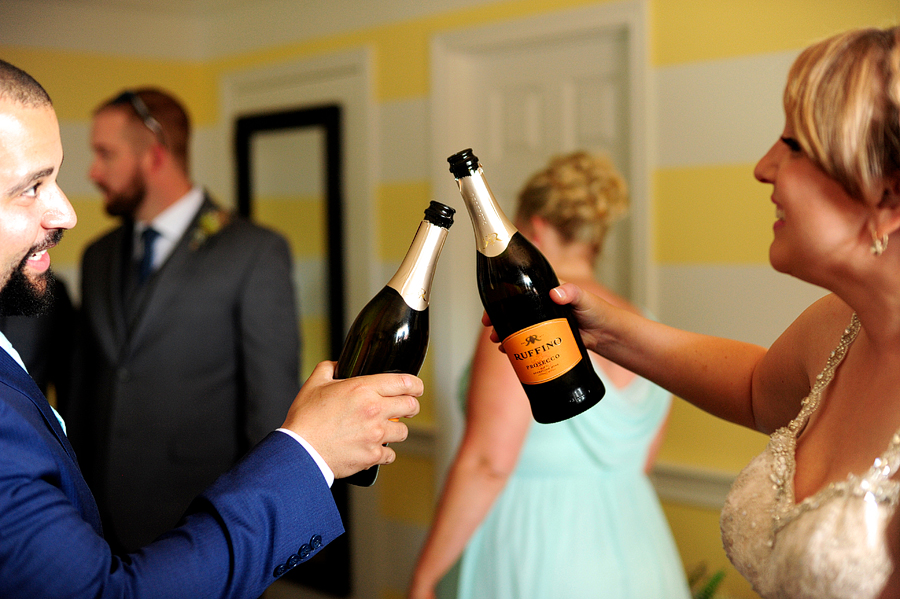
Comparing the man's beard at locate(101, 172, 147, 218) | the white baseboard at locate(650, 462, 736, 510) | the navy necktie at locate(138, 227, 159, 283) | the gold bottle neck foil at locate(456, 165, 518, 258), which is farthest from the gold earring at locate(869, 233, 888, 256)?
the man's beard at locate(101, 172, 147, 218)

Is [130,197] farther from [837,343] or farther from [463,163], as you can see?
[837,343]

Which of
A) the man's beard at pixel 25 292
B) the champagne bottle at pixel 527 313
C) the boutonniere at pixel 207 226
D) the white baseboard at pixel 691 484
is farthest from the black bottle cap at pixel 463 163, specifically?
the white baseboard at pixel 691 484

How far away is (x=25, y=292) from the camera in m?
0.91

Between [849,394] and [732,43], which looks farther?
[732,43]

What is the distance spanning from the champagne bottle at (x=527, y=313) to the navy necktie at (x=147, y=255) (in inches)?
57.7

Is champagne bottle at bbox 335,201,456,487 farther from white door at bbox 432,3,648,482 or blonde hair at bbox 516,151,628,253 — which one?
white door at bbox 432,3,648,482

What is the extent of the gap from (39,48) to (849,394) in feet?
11.0

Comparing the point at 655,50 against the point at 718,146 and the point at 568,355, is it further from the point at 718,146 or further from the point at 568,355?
the point at 568,355

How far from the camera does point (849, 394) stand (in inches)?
38.3

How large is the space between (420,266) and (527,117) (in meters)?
1.99

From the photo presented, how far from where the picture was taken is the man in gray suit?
2207 millimetres

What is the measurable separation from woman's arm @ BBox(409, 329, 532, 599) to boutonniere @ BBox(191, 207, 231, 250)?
3.36 ft

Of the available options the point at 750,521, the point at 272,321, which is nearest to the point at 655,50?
the point at 272,321

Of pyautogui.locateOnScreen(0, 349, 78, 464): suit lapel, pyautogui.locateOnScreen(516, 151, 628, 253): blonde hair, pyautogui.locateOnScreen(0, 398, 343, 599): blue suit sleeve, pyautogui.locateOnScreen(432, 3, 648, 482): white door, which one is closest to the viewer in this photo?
pyautogui.locateOnScreen(0, 398, 343, 599): blue suit sleeve
